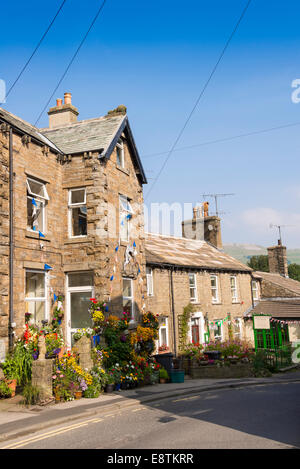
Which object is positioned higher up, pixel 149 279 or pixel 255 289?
pixel 149 279

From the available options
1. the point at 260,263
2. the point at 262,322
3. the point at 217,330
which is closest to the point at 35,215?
the point at 217,330

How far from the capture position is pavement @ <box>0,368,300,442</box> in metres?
8.66

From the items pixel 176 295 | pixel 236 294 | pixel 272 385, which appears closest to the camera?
pixel 272 385

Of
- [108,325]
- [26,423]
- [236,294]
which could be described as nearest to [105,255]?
[108,325]

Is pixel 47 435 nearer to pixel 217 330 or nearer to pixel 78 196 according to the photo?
pixel 78 196

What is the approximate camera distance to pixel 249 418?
925cm

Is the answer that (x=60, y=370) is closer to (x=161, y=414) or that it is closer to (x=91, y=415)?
(x=91, y=415)

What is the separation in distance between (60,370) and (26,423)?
2.97 meters

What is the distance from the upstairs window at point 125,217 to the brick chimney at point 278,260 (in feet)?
75.9

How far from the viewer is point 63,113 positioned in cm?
1878

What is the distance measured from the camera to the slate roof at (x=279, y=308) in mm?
27641

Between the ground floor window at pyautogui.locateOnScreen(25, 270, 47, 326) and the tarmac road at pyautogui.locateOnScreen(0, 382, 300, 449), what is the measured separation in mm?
4280

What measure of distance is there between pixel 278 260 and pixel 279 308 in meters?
9.56

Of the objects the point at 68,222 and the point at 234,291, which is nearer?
the point at 68,222
